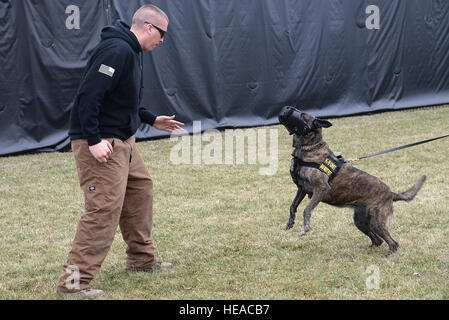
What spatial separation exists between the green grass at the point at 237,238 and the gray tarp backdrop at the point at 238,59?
1.42 m

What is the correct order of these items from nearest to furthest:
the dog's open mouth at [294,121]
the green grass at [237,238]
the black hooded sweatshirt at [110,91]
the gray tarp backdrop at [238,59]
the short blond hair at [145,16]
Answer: the black hooded sweatshirt at [110,91]
the short blond hair at [145,16]
the green grass at [237,238]
the dog's open mouth at [294,121]
the gray tarp backdrop at [238,59]


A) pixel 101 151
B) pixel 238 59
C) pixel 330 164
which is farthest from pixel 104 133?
pixel 238 59

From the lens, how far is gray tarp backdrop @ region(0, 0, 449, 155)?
9.16 m

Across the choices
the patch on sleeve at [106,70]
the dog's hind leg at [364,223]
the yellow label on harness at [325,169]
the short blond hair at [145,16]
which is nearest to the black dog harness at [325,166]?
the yellow label on harness at [325,169]

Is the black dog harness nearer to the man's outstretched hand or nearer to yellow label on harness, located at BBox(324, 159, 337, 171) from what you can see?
yellow label on harness, located at BBox(324, 159, 337, 171)

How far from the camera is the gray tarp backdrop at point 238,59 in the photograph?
30.0 feet

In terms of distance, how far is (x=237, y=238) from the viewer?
5102 mm

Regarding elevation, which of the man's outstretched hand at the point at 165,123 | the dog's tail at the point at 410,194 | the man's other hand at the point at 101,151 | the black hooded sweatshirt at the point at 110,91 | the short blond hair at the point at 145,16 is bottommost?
the dog's tail at the point at 410,194

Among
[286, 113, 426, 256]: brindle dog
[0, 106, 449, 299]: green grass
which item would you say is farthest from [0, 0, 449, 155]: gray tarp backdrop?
[286, 113, 426, 256]: brindle dog

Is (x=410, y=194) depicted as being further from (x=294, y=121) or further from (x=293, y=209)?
(x=294, y=121)

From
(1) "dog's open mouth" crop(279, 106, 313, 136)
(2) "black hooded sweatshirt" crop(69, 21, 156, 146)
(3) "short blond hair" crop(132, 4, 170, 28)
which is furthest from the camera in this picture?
(1) "dog's open mouth" crop(279, 106, 313, 136)

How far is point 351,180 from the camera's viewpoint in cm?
448

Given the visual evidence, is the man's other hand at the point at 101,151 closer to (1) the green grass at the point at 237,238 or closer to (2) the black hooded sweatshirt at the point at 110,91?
(2) the black hooded sweatshirt at the point at 110,91

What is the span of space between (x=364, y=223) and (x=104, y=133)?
2.21m
